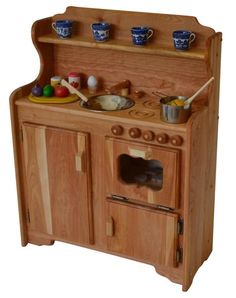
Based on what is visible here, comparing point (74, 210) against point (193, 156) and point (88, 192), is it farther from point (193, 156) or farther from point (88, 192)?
point (193, 156)

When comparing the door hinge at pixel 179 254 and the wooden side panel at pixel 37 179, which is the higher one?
the wooden side panel at pixel 37 179

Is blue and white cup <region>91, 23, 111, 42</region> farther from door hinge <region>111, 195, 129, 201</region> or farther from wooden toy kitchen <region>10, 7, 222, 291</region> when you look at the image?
door hinge <region>111, 195, 129, 201</region>

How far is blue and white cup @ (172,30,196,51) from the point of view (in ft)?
9.22

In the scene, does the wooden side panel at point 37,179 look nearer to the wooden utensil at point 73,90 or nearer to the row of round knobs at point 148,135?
the wooden utensil at point 73,90

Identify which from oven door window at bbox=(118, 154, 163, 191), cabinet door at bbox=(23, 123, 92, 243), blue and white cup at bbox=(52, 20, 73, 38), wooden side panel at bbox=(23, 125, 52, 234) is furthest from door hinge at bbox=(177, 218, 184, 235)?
blue and white cup at bbox=(52, 20, 73, 38)

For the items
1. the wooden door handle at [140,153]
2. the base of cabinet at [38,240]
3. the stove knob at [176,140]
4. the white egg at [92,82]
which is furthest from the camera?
the base of cabinet at [38,240]

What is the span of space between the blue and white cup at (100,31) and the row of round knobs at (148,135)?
0.51 meters

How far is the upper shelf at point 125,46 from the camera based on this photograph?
282 centimetres

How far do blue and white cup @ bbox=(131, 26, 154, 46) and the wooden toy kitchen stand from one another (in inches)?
1.1

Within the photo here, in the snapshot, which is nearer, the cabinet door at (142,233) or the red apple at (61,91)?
the cabinet door at (142,233)

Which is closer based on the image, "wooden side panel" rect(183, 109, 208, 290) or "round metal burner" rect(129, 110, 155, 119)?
"wooden side panel" rect(183, 109, 208, 290)

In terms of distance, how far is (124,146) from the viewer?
2.89 m

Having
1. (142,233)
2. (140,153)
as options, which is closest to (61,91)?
(140,153)

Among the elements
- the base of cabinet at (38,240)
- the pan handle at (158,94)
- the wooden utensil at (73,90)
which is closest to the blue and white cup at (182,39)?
the pan handle at (158,94)
